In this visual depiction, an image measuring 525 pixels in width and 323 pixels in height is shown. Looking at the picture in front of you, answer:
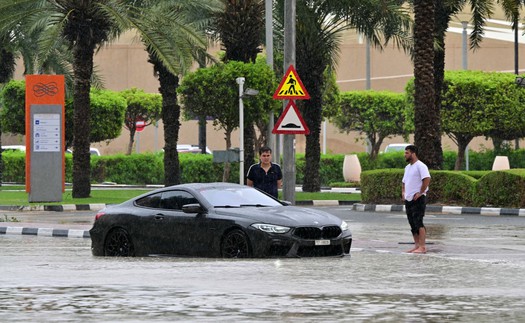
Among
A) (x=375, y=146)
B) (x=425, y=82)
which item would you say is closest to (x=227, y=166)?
(x=425, y=82)

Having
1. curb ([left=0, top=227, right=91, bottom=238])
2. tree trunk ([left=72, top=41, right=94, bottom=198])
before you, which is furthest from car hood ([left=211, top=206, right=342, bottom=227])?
tree trunk ([left=72, top=41, right=94, bottom=198])

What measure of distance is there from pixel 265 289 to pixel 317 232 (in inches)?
187

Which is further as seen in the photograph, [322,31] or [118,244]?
[322,31]

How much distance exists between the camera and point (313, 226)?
18.4 m

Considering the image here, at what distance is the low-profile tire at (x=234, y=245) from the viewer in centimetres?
1850

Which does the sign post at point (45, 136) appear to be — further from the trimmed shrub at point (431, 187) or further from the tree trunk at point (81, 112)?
the trimmed shrub at point (431, 187)

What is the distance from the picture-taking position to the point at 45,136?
1599 inches

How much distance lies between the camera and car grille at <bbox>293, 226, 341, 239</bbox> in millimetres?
18375

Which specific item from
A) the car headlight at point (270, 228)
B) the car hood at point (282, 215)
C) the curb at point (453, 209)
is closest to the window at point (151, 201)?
the car hood at point (282, 215)

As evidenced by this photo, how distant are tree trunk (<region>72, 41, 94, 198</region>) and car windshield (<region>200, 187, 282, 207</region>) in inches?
907

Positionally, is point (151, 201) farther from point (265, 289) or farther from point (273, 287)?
point (265, 289)

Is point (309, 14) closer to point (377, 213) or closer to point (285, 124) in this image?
point (377, 213)

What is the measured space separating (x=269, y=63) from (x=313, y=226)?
2620cm

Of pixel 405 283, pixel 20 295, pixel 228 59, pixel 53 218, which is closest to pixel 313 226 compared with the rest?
pixel 405 283
